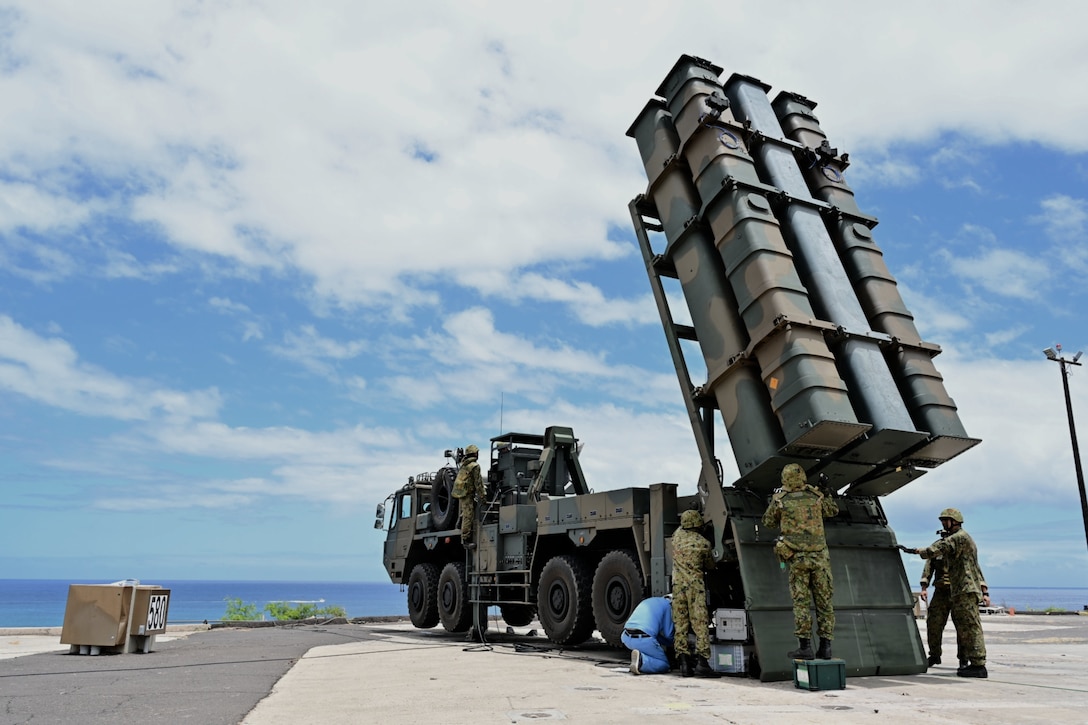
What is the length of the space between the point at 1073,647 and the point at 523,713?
9.99 metres

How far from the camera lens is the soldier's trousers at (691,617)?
7371 mm

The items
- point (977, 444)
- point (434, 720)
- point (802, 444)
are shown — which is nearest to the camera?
point (434, 720)

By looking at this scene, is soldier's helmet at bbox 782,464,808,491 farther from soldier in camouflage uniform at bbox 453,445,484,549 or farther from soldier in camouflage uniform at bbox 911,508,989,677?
soldier in camouflage uniform at bbox 453,445,484,549

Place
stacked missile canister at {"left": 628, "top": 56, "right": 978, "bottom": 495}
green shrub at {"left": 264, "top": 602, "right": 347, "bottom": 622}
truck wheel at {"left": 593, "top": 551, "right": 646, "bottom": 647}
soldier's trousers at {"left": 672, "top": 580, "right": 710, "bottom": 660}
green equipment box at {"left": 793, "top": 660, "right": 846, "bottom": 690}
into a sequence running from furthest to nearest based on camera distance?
green shrub at {"left": 264, "top": 602, "right": 347, "bottom": 622} → truck wheel at {"left": 593, "top": 551, "right": 646, "bottom": 647} → soldier's trousers at {"left": 672, "top": 580, "right": 710, "bottom": 660} → stacked missile canister at {"left": 628, "top": 56, "right": 978, "bottom": 495} → green equipment box at {"left": 793, "top": 660, "right": 846, "bottom": 690}

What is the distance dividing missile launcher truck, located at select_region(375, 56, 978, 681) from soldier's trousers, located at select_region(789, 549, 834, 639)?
46cm

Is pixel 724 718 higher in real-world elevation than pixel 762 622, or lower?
lower

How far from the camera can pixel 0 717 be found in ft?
16.3

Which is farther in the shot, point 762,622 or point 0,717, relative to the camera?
point 762,622

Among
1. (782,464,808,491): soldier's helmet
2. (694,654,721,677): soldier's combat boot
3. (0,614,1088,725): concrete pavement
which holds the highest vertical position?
(782,464,808,491): soldier's helmet

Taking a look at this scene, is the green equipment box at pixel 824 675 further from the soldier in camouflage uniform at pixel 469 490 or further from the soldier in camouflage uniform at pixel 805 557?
the soldier in camouflage uniform at pixel 469 490

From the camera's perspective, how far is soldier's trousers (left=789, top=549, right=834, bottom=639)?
6.79 m

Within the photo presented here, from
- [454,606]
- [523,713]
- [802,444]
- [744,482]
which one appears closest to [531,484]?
[454,606]

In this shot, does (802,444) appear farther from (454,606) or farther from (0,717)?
(454,606)

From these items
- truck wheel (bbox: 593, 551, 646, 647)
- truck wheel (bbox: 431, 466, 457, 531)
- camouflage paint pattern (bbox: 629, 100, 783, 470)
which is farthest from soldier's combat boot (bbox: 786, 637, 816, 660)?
truck wheel (bbox: 431, 466, 457, 531)
